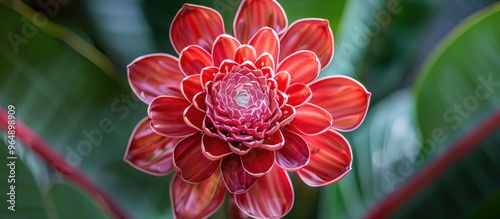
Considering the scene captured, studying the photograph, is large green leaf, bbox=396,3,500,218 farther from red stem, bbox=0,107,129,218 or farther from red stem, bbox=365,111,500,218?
red stem, bbox=0,107,129,218

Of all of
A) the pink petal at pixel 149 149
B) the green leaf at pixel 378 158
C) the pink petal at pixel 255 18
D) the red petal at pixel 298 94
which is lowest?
the green leaf at pixel 378 158

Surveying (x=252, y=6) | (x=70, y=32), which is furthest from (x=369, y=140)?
(x=70, y=32)

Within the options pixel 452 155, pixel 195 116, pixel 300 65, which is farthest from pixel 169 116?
pixel 452 155

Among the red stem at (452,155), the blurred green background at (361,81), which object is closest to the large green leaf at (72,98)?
the blurred green background at (361,81)

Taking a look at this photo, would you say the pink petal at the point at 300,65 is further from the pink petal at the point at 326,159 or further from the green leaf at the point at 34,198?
the green leaf at the point at 34,198

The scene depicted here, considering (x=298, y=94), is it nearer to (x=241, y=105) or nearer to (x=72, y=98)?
(x=241, y=105)

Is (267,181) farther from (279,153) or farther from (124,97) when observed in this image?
(124,97)

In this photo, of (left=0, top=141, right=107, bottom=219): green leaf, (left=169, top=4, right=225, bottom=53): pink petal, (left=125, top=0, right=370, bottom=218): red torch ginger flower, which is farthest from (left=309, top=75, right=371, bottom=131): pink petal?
(left=0, top=141, right=107, bottom=219): green leaf
